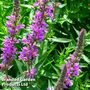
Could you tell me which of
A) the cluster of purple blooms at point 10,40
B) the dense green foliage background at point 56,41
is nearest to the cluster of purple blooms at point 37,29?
the cluster of purple blooms at point 10,40

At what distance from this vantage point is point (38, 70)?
325 centimetres

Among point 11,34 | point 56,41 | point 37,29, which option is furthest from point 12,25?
point 56,41

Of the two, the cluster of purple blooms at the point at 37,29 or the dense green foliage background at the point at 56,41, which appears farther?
the dense green foliage background at the point at 56,41

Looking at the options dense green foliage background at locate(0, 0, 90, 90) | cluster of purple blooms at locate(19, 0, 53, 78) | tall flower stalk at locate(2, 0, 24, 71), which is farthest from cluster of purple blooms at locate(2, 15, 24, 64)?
dense green foliage background at locate(0, 0, 90, 90)

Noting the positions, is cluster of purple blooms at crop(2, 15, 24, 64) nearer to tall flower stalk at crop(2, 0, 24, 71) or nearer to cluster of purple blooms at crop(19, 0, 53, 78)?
tall flower stalk at crop(2, 0, 24, 71)

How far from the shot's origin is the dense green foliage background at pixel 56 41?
10.7ft

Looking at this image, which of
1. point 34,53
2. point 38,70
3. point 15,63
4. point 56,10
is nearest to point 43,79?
point 38,70

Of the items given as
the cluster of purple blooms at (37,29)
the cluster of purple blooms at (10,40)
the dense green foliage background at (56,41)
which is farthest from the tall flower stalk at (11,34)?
the dense green foliage background at (56,41)

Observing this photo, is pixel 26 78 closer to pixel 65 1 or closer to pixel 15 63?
pixel 15 63

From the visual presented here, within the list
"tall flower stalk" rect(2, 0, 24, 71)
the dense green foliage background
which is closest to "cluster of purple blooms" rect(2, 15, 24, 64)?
"tall flower stalk" rect(2, 0, 24, 71)

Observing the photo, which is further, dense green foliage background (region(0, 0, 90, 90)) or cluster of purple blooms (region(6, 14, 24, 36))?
dense green foliage background (region(0, 0, 90, 90))

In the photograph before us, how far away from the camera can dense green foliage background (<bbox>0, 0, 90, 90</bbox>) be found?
10.7 feet

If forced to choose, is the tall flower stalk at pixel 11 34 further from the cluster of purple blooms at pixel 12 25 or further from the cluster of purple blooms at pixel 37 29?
the cluster of purple blooms at pixel 37 29

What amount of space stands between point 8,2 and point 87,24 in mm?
1236
